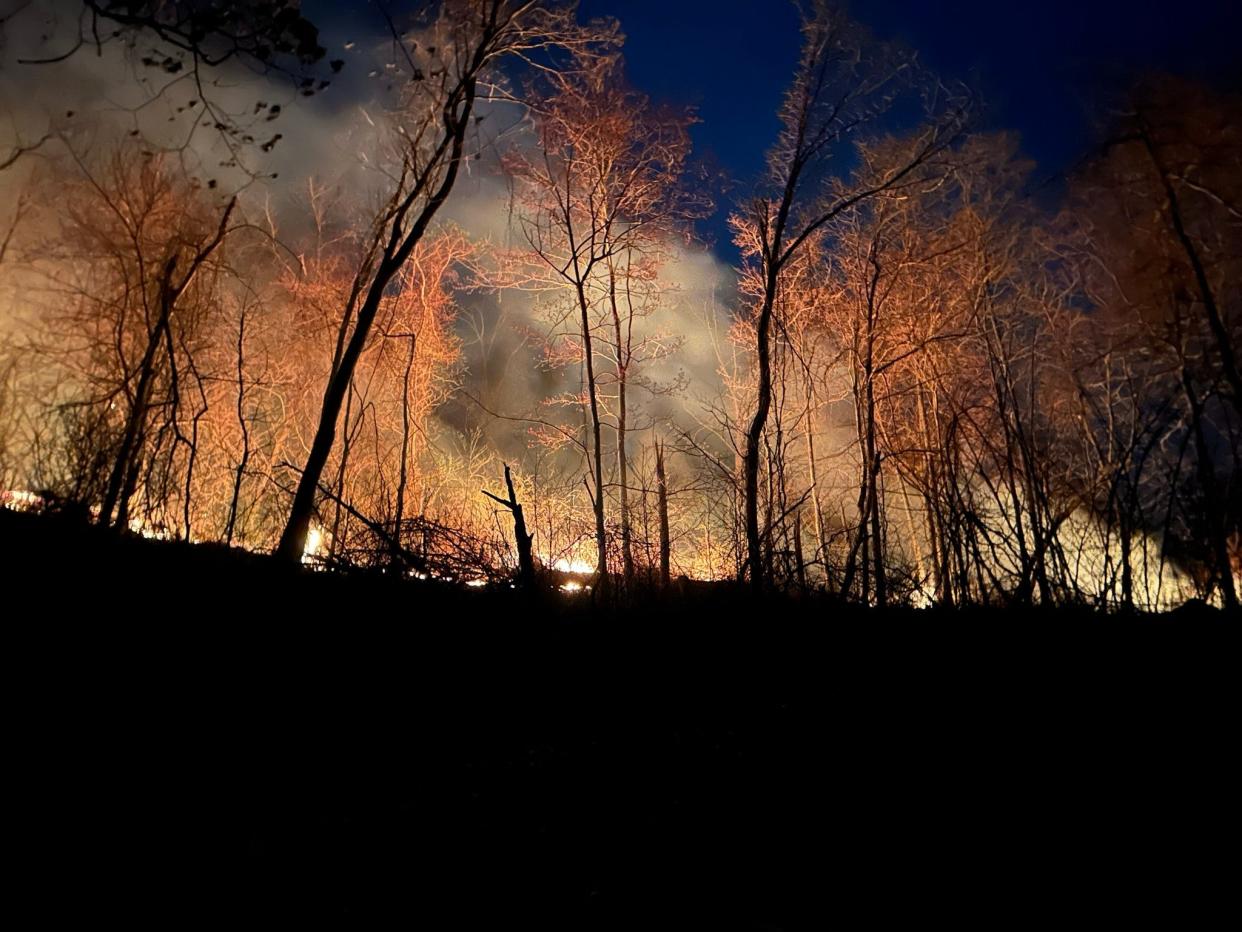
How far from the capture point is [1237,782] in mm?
1635

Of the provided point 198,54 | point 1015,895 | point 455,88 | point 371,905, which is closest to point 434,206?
point 455,88

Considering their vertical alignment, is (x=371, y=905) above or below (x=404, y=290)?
below

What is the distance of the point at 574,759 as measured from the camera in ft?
7.33

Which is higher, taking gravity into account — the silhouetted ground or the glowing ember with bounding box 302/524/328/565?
the glowing ember with bounding box 302/524/328/565

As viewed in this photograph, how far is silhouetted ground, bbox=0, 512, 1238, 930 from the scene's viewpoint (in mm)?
1344

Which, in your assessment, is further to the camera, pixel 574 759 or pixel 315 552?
pixel 315 552

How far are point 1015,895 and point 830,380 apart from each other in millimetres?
17316

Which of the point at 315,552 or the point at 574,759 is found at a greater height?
the point at 315,552

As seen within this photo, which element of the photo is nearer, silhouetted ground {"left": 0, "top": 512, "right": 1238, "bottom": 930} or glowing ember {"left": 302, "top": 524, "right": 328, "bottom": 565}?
silhouetted ground {"left": 0, "top": 512, "right": 1238, "bottom": 930}

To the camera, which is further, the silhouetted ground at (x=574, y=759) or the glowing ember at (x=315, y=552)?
the glowing ember at (x=315, y=552)

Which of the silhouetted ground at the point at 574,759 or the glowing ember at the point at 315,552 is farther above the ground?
the glowing ember at the point at 315,552

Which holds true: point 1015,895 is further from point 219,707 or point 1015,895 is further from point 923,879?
point 219,707

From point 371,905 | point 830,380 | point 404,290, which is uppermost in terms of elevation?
point 404,290

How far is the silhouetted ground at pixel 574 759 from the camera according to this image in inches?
52.9
